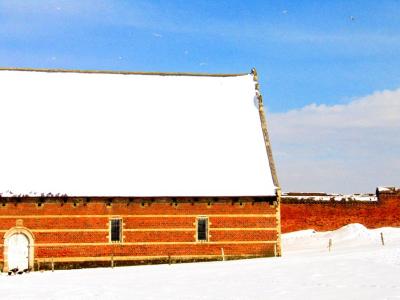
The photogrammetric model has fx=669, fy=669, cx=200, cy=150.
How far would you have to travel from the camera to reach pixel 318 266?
26250 millimetres

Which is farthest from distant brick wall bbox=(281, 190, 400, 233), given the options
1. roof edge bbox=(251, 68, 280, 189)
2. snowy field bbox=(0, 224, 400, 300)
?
snowy field bbox=(0, 224, 400, 300)

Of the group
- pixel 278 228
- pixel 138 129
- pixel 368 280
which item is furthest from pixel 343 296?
pixel 138 129

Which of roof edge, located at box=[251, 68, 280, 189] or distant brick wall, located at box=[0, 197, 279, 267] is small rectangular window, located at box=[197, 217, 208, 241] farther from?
roof edge, located at box=[251, 68, 280, 189]

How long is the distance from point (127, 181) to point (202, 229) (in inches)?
175

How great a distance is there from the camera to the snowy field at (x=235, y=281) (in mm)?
19984

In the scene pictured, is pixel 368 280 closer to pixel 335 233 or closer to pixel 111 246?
pixel 111 246

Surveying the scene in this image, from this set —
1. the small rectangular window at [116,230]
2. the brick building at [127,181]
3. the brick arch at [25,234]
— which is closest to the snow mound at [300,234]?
the brick building at [127,181]

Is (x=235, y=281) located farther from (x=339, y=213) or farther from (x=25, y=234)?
(x=339, y=213)

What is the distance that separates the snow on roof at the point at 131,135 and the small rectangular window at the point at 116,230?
5.00ft

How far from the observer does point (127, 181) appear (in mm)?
33062

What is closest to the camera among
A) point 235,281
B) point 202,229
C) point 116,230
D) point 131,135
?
point 235,281

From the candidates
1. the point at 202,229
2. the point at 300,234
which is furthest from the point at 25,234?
the point at 300,234

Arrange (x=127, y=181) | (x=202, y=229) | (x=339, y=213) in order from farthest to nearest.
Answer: (x=339, y=213) → (x=202, y=229) → (x=127, y=181)

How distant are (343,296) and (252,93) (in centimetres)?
2058
